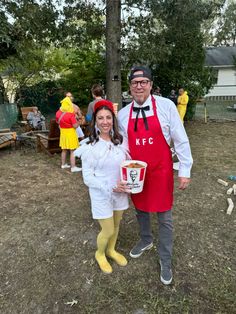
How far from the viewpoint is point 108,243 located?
3.12 m

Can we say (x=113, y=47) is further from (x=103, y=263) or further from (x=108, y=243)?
(x=103, y=263)

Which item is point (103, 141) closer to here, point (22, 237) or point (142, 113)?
point (142, 113)

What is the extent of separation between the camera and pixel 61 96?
1517cm

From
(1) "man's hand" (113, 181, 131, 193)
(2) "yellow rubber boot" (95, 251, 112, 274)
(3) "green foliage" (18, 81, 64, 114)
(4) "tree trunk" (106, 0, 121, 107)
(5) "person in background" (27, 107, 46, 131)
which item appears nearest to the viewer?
(1) "man's hand" (113, 181, 131, 193)

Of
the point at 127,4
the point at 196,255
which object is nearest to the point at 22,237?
the point at 196,255

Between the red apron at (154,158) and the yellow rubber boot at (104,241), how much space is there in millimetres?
411

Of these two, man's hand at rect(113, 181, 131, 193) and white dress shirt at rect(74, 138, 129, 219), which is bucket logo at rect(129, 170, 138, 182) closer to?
man's hand at rect(113, 181, 131, 193)

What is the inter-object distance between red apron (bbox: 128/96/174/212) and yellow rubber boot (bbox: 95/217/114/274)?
41 centimetres

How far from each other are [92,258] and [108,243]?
27 centimetres

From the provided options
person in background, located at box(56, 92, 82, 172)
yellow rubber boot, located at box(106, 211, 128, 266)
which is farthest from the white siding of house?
yellow rubber boot, located at box(106, 211, 128, 266)

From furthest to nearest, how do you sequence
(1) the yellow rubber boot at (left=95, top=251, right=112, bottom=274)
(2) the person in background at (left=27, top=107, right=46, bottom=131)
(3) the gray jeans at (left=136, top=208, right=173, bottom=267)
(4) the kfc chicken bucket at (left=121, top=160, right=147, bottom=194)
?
(2) the person in background at (left=27, top=107, right=46, bottom=131) → (1) the yellow rubber boot at (left=95, top=251, right=112, bottom=274) → (3) the gray jeans at (left=136, top=208, right=173, bottom=267) → (4) the kfc chicken bucket at (left=121, top=160, right=147, bottom=194)

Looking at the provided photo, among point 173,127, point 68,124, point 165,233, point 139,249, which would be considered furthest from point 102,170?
point 68,124

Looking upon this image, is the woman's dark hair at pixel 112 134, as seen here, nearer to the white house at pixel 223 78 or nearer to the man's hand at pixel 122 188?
the man's hand at pixel 122 188

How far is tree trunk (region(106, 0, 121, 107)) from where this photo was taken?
29.9 ft
